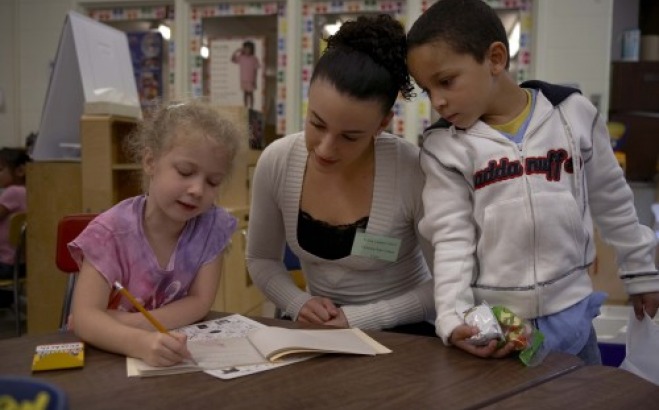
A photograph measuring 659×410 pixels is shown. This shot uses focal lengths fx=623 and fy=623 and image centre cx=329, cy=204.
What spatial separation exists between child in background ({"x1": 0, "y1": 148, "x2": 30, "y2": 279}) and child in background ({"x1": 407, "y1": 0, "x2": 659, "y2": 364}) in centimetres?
281

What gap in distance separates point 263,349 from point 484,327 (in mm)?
365

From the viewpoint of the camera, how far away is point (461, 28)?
122 cm

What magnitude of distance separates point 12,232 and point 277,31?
2.39 metres

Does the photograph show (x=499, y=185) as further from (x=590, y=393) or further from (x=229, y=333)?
(x=229, y=333)

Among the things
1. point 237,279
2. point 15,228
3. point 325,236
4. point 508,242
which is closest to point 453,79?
point 508,242

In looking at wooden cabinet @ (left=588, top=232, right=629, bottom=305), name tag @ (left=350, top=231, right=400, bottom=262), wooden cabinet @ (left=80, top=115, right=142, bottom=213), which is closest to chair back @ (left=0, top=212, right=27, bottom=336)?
wooden cabinet @ (left=80, top=115, right=142, bottom=213)

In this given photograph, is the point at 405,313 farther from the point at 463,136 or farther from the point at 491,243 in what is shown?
the point at 463,136

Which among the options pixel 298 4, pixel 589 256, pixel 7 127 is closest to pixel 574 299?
pixel 589 256

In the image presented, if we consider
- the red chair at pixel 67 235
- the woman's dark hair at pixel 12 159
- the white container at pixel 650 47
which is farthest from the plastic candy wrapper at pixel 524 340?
the white container at pixel 650 47

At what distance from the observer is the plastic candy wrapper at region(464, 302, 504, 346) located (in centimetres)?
102

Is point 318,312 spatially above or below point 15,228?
above

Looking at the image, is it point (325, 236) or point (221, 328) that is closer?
point (221, 328)

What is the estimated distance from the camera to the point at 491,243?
1.24m

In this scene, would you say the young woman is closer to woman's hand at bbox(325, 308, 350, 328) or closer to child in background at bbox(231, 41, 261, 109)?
woman's hand at bbox(325, 308, 350, 328)
